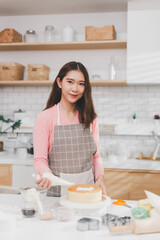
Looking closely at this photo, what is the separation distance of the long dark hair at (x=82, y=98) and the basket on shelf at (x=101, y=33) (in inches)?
64.4

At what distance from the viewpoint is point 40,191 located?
1535 millimetres

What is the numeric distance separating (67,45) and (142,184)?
199 cm

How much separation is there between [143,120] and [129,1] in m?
1.52

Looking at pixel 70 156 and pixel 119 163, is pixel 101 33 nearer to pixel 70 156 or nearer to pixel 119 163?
pixel 119 163

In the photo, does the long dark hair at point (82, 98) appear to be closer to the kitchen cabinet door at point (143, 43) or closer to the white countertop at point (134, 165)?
the white countertop at point (134, 165)

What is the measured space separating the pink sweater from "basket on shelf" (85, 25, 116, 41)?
1.72m

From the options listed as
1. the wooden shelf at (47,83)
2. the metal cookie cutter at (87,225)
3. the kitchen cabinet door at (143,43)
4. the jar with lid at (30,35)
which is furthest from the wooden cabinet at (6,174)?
the metal cookie cutter at (87,225)

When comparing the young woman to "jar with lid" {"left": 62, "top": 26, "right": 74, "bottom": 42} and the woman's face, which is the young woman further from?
"jar with lid" {"left": 62, "top": 26, "right": 74, "bottom": 42}

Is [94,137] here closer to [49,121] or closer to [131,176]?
[49,121]

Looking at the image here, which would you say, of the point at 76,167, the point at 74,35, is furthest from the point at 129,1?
the point at 76,167

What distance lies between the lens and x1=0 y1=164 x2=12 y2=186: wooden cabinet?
3.57m

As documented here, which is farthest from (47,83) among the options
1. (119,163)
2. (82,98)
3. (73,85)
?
(73,85)

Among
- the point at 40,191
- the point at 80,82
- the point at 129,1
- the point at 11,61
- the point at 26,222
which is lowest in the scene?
the point at 26,222

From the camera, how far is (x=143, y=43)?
359 cm
